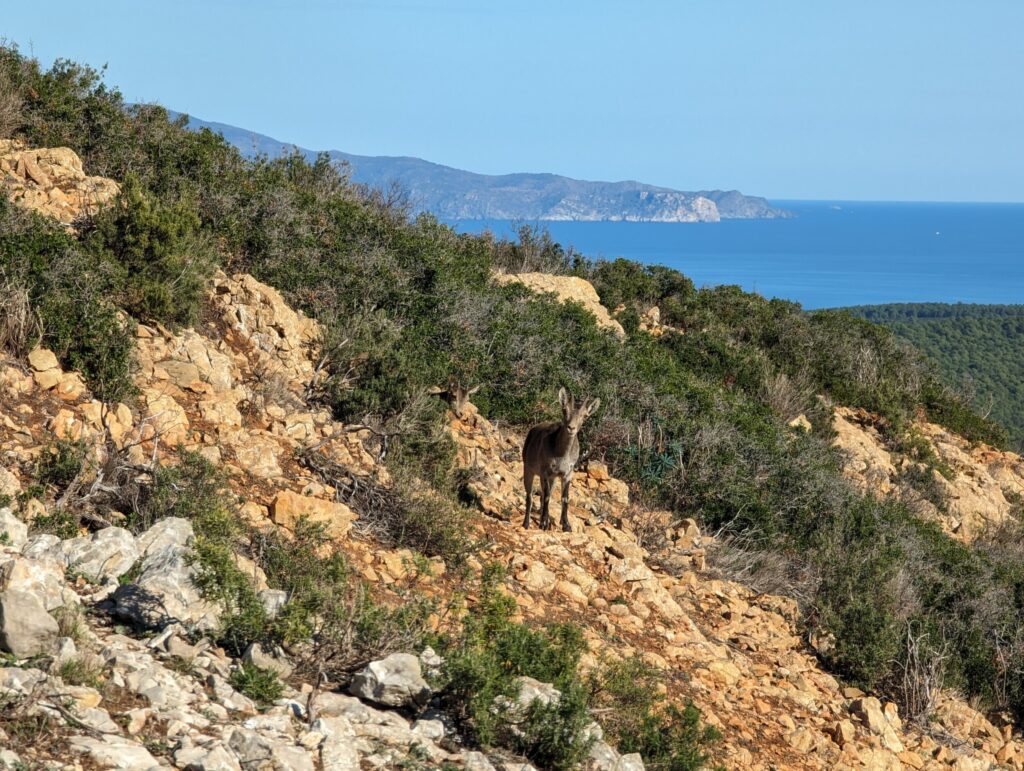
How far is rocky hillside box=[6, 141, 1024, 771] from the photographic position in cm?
480

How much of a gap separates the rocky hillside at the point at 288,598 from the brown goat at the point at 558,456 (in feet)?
1.22

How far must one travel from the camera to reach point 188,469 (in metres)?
7.64

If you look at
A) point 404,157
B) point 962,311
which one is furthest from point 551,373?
Result: point 404,157

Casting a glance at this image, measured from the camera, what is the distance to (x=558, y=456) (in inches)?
410

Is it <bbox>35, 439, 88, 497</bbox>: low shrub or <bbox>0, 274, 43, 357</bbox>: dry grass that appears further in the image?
<bbox>0, 274, 43, 357</bbox>: dry grass

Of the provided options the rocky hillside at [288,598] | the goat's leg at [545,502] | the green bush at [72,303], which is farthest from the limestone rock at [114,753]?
the goat's leg at [545,502]

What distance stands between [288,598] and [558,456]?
14.6ft

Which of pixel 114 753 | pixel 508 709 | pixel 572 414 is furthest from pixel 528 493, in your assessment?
pixel 114 753

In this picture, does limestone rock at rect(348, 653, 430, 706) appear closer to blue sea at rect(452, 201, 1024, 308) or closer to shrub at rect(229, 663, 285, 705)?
shrub at rect(229, 663, 285, 705)

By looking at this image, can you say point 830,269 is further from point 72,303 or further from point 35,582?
point 35,582

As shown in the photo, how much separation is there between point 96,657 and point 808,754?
5107 mm

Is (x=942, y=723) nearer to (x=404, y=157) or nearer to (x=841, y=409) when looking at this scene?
(x=841, y=409)

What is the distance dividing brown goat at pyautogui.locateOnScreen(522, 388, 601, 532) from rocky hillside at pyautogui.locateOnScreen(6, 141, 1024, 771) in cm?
37

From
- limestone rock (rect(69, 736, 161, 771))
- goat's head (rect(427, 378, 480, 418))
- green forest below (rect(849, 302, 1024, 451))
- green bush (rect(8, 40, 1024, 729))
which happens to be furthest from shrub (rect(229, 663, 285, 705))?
green forest below (rect(849, 302, 1024, 451))
